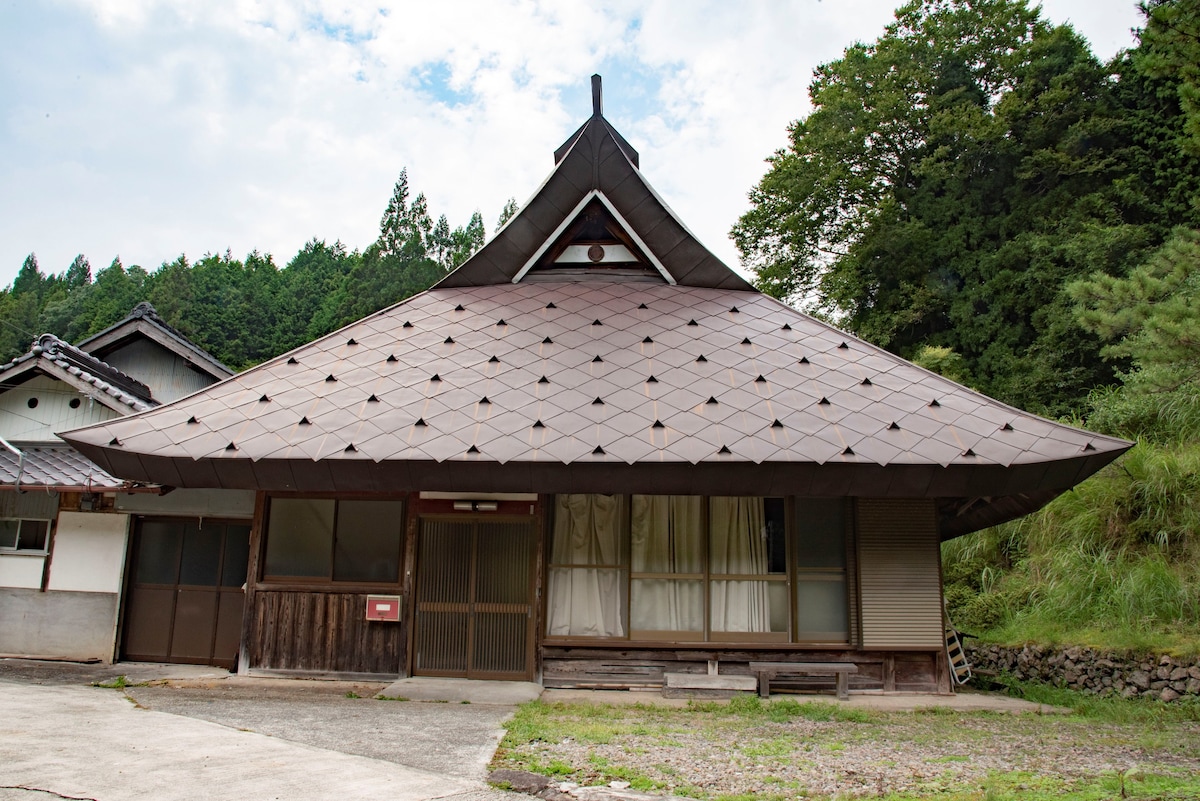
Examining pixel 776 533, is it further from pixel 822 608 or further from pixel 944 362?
pixel 944 362

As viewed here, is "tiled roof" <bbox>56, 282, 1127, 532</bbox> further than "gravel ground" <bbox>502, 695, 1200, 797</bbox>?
Yes

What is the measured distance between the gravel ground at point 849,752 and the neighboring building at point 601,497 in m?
1.31

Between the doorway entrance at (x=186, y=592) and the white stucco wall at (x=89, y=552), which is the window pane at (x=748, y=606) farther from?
the white stucco wall at (x=89, y=552)

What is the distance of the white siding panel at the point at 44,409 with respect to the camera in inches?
455

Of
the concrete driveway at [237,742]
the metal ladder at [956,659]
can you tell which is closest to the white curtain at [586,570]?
the concrete driveway at [237,742]

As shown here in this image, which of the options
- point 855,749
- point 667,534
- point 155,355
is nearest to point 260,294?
point 155,355

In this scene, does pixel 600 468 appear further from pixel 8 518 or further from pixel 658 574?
pixel 8 518

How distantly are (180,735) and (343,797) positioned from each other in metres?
2.12

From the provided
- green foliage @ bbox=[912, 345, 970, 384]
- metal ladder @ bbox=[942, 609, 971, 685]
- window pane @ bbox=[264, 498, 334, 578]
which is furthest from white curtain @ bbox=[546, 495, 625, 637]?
green foliage @ bbox=[912, 345, 970, 384]

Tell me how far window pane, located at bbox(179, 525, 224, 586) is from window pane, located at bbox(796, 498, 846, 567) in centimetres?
680

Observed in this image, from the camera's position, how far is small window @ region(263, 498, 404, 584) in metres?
8.65

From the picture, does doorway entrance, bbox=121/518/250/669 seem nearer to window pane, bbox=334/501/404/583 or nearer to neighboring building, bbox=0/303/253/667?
neighboring building, bbox=0/303/253/667

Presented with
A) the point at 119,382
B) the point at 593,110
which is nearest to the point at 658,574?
the point at 593,110

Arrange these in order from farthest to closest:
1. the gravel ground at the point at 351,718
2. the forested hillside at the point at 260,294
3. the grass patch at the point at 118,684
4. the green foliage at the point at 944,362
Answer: the forested hillside at the point at 260,294
the green foliage at the point at 944,362
the grass patch at the point at 118,684
the gravel ground at the point at 351,718
